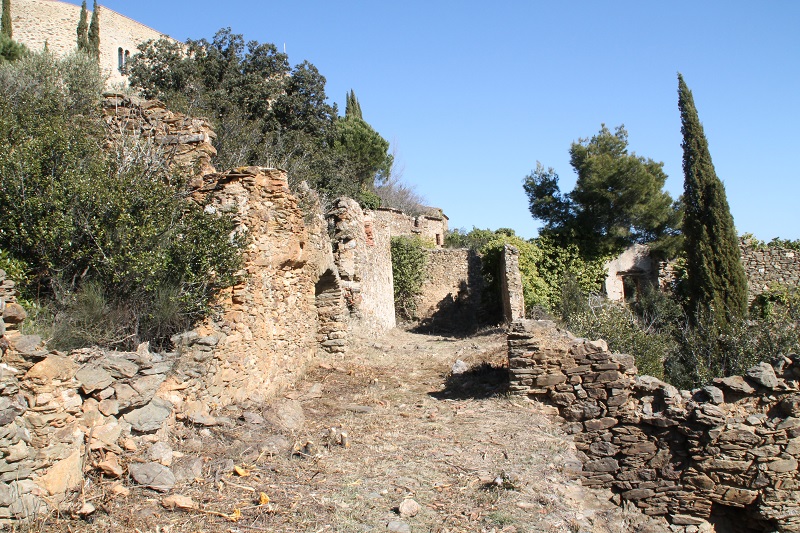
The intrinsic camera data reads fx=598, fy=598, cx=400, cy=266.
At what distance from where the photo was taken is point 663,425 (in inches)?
302

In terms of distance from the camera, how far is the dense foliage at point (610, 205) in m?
22.0

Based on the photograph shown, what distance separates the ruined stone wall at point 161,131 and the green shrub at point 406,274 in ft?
42.8

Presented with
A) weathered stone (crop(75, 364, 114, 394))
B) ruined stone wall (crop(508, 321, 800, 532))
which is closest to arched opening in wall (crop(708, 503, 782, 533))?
ruined stone wall (crop(508, 321, 800, 532))

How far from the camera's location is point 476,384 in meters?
9.55

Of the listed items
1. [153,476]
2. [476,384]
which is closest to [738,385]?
[476,384]

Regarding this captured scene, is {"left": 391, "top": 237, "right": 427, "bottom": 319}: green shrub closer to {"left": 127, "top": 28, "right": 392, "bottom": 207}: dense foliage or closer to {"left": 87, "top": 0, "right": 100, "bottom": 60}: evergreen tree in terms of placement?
{"left": 127, "top": 28, "right": 392, "bottom": 207}: dense foliage

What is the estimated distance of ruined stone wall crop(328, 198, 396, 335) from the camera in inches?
549

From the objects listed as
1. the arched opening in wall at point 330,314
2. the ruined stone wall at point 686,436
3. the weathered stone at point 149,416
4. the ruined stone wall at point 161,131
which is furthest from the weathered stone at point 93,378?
the arched opening in wall at point 330,314

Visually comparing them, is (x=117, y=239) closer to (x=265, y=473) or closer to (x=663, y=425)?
(x=265, y=473)

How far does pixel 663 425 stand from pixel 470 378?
3.20 metres

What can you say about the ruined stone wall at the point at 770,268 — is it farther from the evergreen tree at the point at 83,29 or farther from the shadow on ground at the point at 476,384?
the evergreen tree at the point at 83,29

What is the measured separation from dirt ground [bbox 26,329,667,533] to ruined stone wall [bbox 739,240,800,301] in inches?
615

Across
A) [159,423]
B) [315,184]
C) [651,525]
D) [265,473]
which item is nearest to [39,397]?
[159,423]

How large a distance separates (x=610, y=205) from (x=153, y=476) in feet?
66.6
